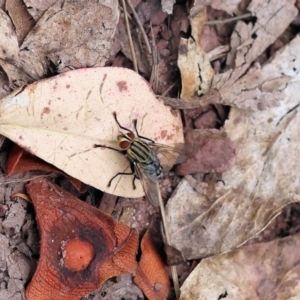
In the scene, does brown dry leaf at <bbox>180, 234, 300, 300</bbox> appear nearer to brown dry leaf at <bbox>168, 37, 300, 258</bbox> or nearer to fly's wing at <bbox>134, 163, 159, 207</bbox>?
brown dry leaf at <bbox>168, 37, 300, 258</bbox>

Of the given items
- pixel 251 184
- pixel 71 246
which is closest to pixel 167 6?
pixel 251 184

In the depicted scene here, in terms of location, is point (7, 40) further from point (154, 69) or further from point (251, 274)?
point (251, 274)

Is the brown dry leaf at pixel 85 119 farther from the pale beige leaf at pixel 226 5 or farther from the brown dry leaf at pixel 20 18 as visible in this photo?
the pale beige leaf at pixel 226 5

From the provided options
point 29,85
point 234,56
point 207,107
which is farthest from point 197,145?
point 29,85

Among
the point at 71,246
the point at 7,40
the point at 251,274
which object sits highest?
the point at 7,40

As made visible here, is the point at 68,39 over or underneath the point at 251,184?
over
